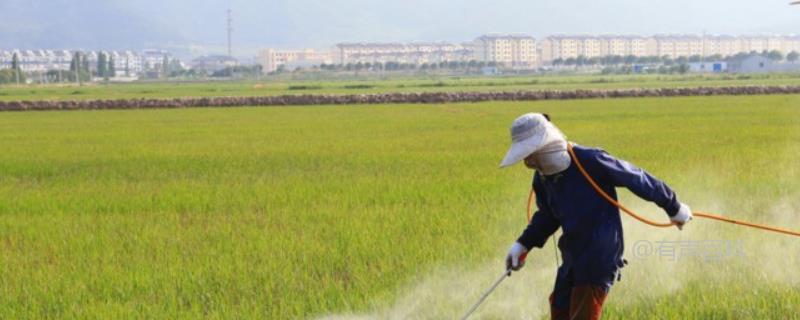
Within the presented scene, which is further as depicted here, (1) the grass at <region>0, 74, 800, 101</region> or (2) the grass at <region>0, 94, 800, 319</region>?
(1) the grass at <region>0, 74, 800, 101</region>

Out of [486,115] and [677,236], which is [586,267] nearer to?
[677,236]

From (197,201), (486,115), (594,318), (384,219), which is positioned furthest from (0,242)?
(486,115)

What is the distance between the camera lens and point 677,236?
6367 mm

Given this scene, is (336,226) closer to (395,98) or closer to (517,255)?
(517,255)

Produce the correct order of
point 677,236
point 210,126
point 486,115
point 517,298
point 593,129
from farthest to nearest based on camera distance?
point 486,115 < point 210,126 < point 593,129 < point 677,236 < point 517,298

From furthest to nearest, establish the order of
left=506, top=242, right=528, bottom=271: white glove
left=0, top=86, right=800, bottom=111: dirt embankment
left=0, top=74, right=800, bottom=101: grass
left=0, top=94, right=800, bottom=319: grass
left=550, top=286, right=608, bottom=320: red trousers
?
left=0, top=74, right=800, bottom=101: grass, left=0, top=86, right=800, bottom=111: dirt embankment, left=0, top=94, right=800, bottom=319: grass, left=506, top=242, right=528, bottom=271: white glove, left=550, top=286, right=608, bottom=320: red trousers

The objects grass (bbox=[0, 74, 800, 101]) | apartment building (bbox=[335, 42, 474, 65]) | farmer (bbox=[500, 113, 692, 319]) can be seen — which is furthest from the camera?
apartment building (bbox=[335, 42, 474, 65])

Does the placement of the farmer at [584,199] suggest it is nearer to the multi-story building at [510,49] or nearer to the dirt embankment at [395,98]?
the dirt embankment at [395,98]

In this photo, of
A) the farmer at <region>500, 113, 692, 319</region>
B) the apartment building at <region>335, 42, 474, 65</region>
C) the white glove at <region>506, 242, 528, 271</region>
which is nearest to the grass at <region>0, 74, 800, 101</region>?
the white glove at <region>506, 242, 528, 271</region>

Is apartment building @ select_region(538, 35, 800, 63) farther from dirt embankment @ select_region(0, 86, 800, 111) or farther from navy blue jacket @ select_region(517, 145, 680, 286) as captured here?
navy blue jacket @ select_region(517, 145, 680, 286)

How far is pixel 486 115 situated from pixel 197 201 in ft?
58.6

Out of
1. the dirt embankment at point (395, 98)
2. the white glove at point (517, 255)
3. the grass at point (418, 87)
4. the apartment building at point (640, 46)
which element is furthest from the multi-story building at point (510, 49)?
the white glove at point (517, 255)

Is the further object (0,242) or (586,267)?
(0,242)

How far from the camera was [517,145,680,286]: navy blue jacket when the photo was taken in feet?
12.2
